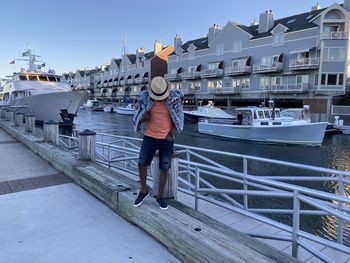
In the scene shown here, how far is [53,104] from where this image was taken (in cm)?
2602

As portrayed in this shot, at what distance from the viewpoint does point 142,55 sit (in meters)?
70.4

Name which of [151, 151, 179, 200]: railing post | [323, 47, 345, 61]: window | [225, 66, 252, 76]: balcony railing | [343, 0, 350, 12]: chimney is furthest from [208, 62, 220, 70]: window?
[151, 151, 179, 200]: railing post

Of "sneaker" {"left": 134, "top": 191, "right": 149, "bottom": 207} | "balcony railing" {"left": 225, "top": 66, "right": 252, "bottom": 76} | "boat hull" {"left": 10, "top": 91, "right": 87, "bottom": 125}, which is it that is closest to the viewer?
"sneaker" {"left": 134, "top": 191, "right": 149, "bottom": 207}

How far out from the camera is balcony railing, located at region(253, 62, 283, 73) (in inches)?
1399

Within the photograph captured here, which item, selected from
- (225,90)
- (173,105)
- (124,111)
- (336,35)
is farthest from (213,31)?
(173,105)

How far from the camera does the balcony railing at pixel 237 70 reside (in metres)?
39.4

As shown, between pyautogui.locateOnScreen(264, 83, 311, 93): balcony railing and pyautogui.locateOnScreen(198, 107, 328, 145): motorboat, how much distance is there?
12075 mm

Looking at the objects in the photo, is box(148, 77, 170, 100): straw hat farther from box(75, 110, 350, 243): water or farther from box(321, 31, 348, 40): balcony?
box(321, 31, 348, 40): balcony

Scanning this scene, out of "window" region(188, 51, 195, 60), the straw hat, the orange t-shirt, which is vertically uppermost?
"window" region(188, 51, 195, 60)

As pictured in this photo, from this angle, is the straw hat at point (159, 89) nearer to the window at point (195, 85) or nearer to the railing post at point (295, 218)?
the railing post at point (295, 218)

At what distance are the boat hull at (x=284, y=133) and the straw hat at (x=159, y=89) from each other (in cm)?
1961

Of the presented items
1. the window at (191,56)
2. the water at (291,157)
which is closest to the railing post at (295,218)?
the water at (291,157)

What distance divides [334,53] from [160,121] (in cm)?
3388

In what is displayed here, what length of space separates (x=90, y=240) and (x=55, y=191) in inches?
84.3
